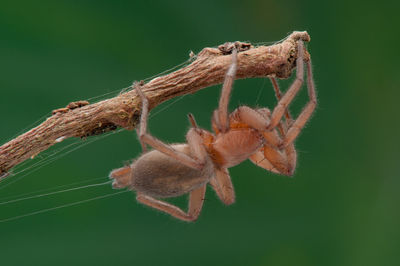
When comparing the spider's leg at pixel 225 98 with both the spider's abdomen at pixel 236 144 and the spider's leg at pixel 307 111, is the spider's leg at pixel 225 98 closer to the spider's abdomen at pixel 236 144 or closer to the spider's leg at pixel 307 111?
the spider's abdomen at pixel 236 144

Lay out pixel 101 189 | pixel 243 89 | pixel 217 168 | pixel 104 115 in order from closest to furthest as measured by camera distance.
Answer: pixel 104 115 → pixel 217 168 → pixel 101 189 → pixel 243 89

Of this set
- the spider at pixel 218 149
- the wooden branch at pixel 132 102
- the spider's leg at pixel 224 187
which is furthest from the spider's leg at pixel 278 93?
the spider's leg at pixel 224 187

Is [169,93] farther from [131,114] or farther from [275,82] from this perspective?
[275,82]

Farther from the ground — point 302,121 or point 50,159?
point 50,159

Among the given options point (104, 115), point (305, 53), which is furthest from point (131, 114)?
point (305, 53)

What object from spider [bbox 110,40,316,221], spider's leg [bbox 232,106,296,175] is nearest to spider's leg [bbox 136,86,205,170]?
spider [bbox 110,40,316,221]
